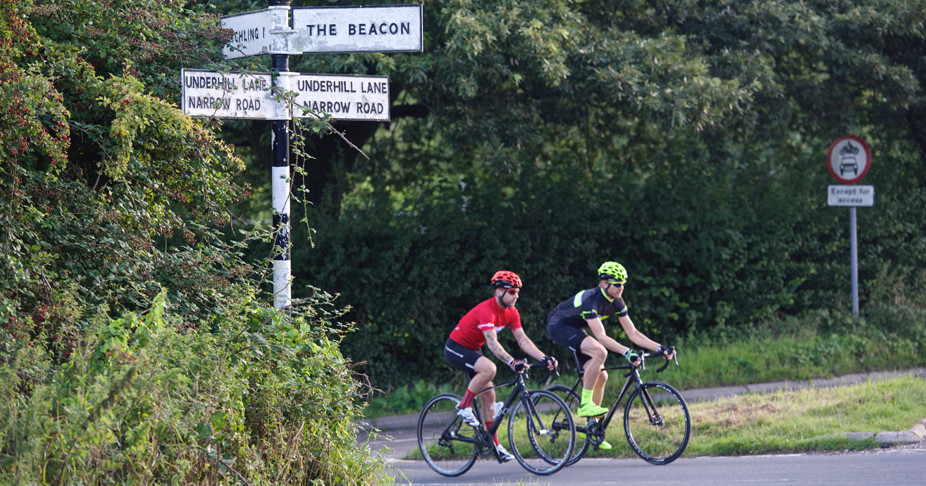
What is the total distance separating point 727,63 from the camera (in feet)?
43.3

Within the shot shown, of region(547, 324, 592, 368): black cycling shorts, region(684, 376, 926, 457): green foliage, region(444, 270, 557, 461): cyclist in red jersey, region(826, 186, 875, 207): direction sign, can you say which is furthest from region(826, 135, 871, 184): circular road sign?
region(444, 270, 557, 461): cyclist in red jersey

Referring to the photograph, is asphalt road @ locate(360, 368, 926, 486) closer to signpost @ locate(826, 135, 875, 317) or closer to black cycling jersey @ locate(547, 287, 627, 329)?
black cycling jersey @ locate(547, 287, 627, 329)

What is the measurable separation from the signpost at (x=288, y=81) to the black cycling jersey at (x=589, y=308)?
3482 millimetres

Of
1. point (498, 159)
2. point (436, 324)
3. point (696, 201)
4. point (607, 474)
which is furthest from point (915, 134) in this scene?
point (607, 474)

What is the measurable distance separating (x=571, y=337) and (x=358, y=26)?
4272 millimetres

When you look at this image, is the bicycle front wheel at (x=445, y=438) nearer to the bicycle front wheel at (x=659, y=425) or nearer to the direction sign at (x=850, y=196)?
the bicycle front wheel at (x=659, y=425)

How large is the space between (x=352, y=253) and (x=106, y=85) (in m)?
6.99

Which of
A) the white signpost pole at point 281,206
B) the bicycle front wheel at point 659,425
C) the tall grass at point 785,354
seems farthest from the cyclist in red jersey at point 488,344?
the tall grass at point 785,354

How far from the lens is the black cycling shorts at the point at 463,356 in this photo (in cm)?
942

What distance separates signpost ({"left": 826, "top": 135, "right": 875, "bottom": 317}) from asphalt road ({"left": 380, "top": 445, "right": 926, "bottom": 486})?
6011 mm

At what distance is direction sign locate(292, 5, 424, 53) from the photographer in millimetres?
6777

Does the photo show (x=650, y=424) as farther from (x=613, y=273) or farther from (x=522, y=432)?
(x=613, y=273)

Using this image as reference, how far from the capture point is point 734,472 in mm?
8352

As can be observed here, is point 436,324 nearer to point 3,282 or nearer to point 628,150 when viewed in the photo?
point 628,150
